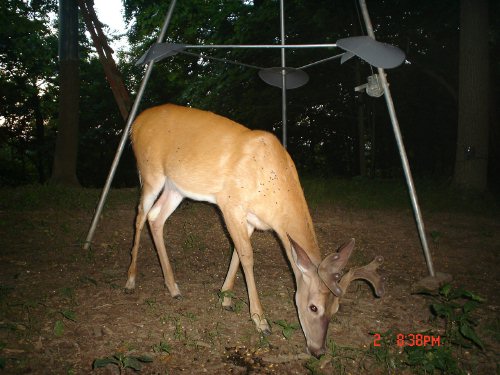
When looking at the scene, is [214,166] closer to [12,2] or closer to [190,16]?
[190,16]

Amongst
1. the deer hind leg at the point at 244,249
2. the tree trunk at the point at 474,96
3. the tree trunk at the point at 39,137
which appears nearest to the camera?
the deer hind leg at the point at 244,249

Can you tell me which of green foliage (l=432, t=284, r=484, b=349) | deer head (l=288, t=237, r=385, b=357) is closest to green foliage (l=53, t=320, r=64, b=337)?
deer head (l=288, t=237, r=385, b=357)

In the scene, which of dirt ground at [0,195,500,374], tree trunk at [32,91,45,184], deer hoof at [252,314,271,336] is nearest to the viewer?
dirt ground at [0,195,500,374]

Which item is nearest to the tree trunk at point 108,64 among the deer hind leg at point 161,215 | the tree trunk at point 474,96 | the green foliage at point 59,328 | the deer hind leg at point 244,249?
the deer hind leg at point 161,215

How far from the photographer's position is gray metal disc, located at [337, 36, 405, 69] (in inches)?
141

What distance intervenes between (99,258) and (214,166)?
76.4 inches

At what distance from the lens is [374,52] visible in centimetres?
359

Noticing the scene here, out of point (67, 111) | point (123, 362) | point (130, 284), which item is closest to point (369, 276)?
point (123, 362)

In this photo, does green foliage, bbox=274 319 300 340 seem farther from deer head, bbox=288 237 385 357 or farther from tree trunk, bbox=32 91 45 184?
tree trunk, bbox=32 91 45 184

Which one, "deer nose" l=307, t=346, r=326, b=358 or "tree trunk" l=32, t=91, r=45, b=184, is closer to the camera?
"deer nose" l=307, t=346, r=326, b=358

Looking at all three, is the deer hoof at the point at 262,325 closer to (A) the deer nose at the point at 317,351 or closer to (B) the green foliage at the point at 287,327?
(B) the green foliage at the point at 287,327

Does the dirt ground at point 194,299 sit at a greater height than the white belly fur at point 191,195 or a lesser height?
lesser
